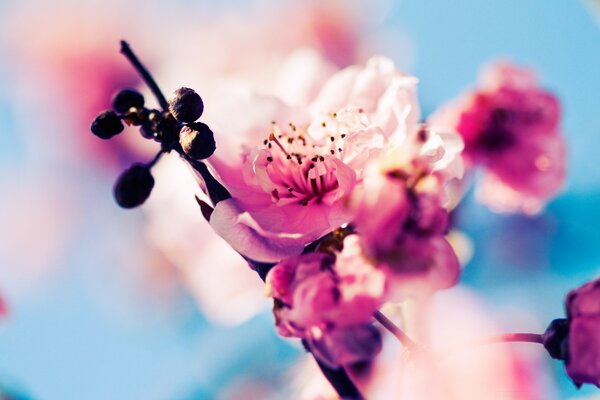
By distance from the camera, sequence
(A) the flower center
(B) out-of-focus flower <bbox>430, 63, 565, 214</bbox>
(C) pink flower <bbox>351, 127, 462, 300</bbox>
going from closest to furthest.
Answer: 1. (C) pink flower <bbox>351, 127, 462, 300</bbox>
2. (A) the flower center
3. (B) out-of-focus flower <bbox>430, 63, 565, 214</bbox>

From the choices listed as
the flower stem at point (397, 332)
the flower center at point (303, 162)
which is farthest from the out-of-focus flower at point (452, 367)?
the flower center at point (303, 162)

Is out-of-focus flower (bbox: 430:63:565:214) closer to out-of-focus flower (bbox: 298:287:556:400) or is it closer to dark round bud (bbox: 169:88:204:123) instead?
out-of-focus flower (bbox: 298:287:556:400)

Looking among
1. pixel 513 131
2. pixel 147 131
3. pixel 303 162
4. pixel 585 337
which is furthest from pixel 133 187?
pixel 513 131

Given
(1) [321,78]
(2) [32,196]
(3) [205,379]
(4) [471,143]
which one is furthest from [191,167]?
A: (2) [32,196]

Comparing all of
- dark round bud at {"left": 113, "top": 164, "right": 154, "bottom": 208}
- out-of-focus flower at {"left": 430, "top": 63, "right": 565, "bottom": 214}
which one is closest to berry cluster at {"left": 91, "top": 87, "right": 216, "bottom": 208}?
dark round bud at {"left": 113, "top": 164, "right": 154, "bottom": 208}

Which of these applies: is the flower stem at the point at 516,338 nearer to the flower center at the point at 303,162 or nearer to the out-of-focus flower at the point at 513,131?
the flower center at the point at 303,162

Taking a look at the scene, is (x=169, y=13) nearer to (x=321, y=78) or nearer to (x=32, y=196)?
(x=32, y=196)
